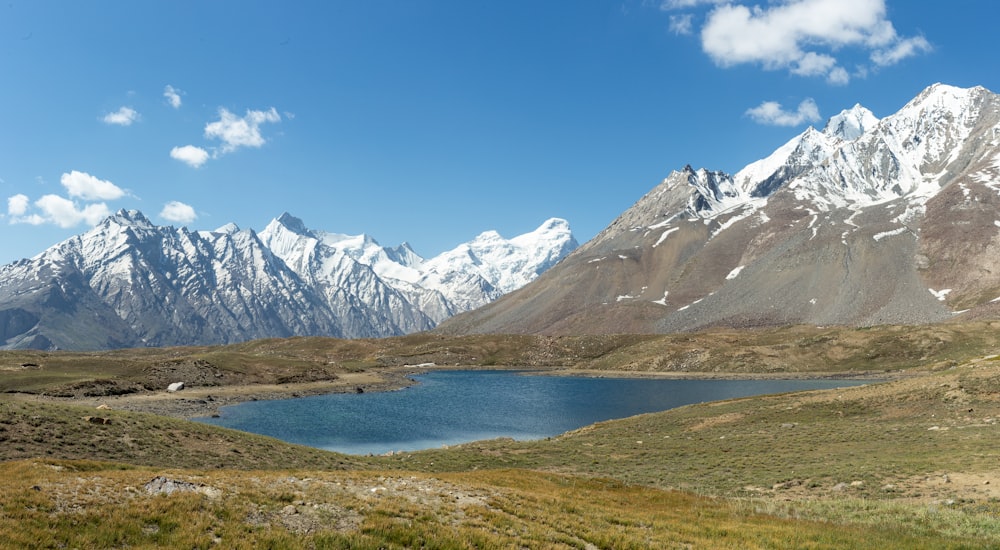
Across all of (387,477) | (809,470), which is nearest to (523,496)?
(387,477)

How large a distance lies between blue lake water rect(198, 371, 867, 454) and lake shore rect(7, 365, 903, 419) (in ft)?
17.4

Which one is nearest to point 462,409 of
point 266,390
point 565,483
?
point 266,390

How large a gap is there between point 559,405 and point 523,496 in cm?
9306

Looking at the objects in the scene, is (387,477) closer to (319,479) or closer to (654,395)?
(319,479)

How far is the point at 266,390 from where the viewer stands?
425 feet

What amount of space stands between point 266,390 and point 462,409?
165 ft

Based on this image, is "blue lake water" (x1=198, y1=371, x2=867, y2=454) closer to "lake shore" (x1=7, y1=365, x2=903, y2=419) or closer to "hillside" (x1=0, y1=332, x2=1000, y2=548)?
"lake shore" (x1=7, y1=365, x2=903, y2=419)

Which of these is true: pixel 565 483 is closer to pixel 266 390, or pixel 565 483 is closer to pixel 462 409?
pixel 462 409

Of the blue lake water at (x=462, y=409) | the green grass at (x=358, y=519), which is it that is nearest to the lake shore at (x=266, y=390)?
the blue lake water at (x=462, y=409)

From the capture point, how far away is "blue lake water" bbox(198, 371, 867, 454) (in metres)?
79.8

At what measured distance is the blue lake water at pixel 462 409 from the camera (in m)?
79.8

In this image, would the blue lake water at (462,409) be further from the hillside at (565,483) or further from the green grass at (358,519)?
the green grass at (358,519)

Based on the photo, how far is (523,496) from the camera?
90.7 ft

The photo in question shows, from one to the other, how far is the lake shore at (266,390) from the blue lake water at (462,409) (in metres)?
5.31
